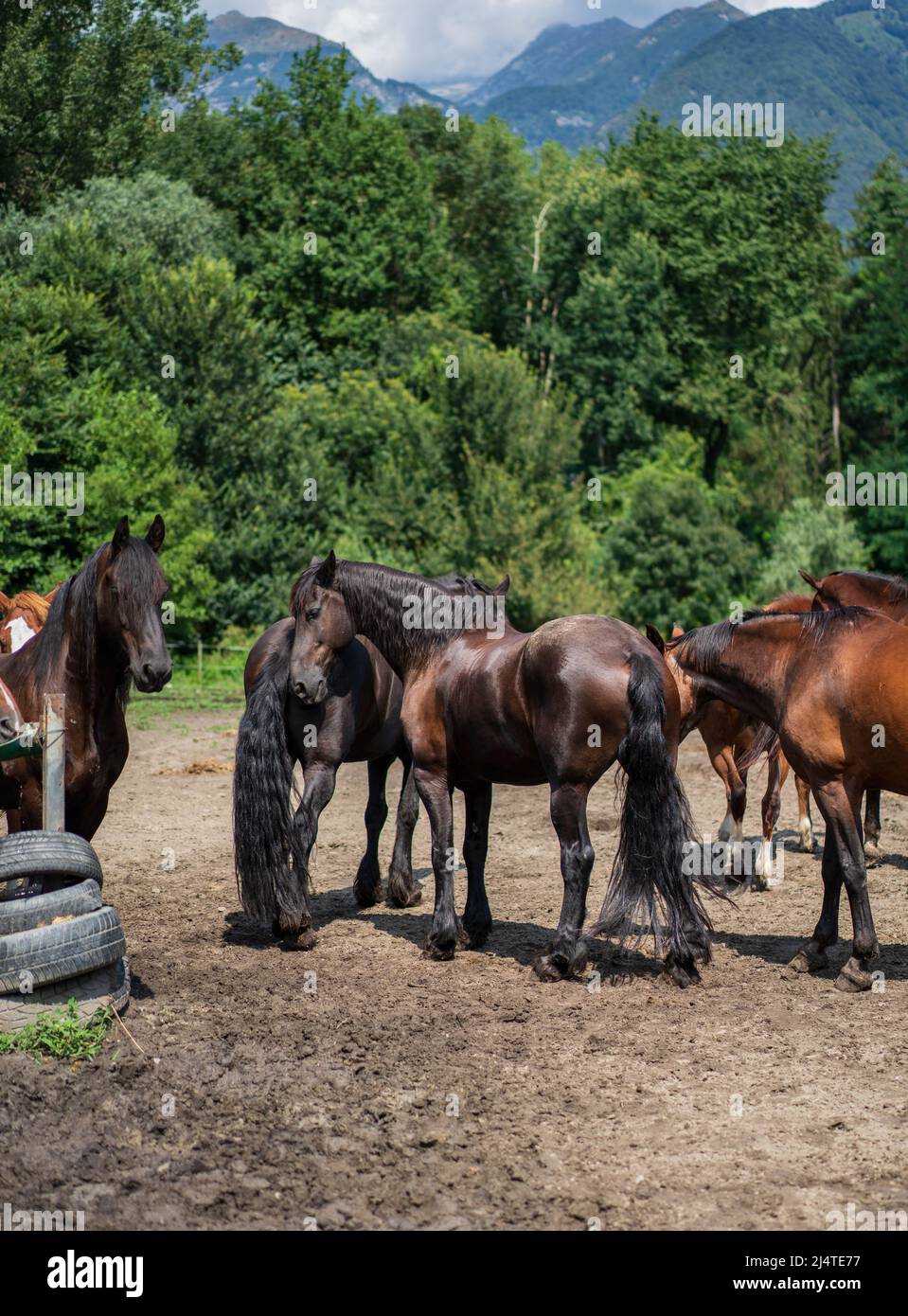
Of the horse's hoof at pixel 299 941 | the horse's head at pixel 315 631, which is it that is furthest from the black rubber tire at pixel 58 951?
the horse's head at pixel 315 631

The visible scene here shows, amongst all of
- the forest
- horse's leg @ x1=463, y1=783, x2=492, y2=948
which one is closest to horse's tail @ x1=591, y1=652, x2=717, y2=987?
horse's leg @ x1=463, y1=783, x2=492, y2=948

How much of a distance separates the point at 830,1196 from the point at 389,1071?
7.10 feet

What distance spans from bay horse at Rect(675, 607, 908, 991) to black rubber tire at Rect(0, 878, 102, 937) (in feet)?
12.8

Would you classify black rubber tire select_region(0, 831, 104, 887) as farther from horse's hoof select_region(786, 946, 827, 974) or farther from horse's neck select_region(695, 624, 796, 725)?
horse's hoof select_region(786, 946, 827, 974)

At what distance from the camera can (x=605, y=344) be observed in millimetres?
43281

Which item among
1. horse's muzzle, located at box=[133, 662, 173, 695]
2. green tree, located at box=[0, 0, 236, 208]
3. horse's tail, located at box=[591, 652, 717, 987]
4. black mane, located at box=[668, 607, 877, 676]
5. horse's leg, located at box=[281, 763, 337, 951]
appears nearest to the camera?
horse's muzzle, located at box=[133, 662, 173, 695]

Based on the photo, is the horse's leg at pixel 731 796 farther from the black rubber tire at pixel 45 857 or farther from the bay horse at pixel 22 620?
the bay horse at pixel 22 620

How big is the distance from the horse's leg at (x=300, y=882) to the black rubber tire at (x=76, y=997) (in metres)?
1.56

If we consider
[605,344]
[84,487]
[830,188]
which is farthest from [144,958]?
[830,188]

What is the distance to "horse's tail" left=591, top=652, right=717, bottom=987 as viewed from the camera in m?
7.25

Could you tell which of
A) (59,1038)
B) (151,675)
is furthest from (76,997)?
(151,675)

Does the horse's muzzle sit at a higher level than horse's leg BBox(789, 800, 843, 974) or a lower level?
higher

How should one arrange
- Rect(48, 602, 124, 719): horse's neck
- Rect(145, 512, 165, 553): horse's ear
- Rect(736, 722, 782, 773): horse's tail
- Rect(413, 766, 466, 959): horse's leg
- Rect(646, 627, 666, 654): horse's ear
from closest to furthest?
Rect(145, 512, 165, 553): horse's ear < Rect(48, 602, 124, 719): horse's neck < Rect(646, 627, 666, 654): horse's ear < Rect(413, 766, 466, 959): horse's leg < Rect(736, 722, 782, 773): horse's tail

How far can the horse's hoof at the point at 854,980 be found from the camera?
24.1 feet
